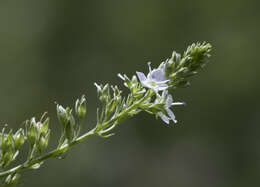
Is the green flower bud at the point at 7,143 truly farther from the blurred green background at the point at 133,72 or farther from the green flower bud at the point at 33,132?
the blurred green background at the point at 133,72

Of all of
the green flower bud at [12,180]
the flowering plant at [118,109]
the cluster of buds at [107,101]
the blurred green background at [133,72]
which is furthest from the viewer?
the blurred green background at [133,72]

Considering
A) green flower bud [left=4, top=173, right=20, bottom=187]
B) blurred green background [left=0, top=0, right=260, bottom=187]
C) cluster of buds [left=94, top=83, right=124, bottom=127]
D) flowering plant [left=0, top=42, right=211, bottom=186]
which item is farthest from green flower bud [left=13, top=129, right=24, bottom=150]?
blurred green background [left=0, top=0, right=260, bottom=187]

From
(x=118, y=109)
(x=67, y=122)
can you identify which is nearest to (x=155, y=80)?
Result: (x=118, y=109)

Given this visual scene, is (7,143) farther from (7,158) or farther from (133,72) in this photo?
(133,72)

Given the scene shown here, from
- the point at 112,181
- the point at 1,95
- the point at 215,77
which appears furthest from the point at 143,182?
the point at 1,95

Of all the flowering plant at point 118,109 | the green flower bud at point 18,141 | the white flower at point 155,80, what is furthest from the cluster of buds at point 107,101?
the green flower bud at point 18,141

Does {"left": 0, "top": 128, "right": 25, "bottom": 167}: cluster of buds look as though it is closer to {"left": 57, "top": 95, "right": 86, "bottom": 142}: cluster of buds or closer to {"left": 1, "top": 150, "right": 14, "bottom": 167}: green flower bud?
{"left": 1, "top": 150, "right": 14, "bottom": 167}: green flower bud

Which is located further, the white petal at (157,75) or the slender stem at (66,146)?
the white petal at (157,75)
